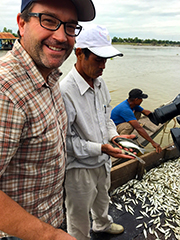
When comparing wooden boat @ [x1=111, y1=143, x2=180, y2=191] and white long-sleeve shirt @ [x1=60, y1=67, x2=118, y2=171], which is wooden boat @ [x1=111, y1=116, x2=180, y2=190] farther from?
white long-sleeve shirt @ [x1=60, y1=67, x2=118, y2=171]

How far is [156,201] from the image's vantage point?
3467 mm

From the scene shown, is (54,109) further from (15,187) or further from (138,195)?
(138,195)

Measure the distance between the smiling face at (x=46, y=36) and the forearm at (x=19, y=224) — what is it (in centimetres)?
84

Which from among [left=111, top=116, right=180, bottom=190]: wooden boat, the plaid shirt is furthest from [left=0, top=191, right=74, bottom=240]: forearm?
[left=111, top=116, right=180, bottom=190]: wooden boat

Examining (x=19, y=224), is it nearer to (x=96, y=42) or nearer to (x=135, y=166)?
(x=96, y=42)

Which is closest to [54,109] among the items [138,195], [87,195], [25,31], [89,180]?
[25,31]

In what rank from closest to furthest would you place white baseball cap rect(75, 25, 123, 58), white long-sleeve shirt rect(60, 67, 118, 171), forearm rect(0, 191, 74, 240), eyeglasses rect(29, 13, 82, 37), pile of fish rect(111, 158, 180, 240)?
1. forearm rect(0, 191, 74, 240)
2. eyeglasses rect(29, 13, 82, 37)
3. white long-sleeve shirt rect(60, 67, 118, 171)
4. white baseball cap rect(75, 25, 123, 58)
5. pile of fish rect(111, 158, 180, 240)

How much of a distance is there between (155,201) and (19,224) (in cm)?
316

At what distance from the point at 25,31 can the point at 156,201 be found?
3.53m

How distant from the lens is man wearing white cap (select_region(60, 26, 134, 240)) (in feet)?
6.42

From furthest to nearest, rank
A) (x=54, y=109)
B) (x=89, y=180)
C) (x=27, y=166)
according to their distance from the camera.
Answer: (x=89, y=180), (x=54, y=109), (x=27, y=166)

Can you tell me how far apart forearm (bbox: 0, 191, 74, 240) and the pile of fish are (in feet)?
7.90

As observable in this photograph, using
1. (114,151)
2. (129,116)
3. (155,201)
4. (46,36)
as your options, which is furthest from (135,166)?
(46,36)

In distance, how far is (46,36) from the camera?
118 centimetres
